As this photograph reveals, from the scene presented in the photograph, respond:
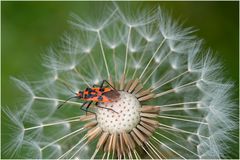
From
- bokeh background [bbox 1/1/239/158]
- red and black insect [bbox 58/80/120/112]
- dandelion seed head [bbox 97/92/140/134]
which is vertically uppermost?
bokeh background [bbox 1/1/239/158]

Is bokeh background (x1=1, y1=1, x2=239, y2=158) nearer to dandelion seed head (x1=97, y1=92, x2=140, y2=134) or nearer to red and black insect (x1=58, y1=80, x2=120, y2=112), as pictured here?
red and black insect (x1=58, y1=80, x2=120, y2=112)

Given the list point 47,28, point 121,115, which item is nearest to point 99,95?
point 121,115

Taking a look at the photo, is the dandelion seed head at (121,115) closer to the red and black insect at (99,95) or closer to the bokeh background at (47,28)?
the red and black insect at (99,95)

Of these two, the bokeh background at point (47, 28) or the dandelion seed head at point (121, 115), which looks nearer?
the dandelion seed head at point (121, 115)

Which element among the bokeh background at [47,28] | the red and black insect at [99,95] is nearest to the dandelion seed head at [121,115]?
the red and black insect at [99,95]

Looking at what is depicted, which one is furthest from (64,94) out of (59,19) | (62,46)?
(59,19)

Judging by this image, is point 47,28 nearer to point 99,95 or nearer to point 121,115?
point 99,95

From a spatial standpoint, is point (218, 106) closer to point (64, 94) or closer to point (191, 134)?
point (191, 134)

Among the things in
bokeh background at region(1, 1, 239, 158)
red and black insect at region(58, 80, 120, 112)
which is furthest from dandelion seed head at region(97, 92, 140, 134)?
bokeh background at region(1, 1, 239, 158)
